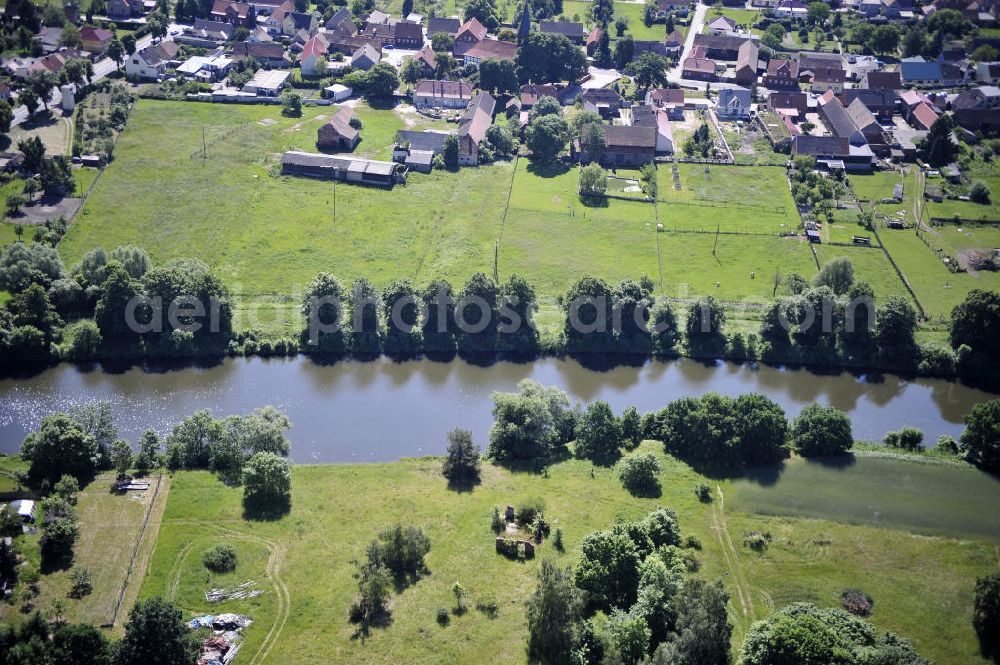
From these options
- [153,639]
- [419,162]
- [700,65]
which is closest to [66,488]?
[153,639]

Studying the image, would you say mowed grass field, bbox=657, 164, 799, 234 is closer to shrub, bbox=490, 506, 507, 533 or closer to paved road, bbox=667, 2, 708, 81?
paved road, bbox=667, 2, 708, 81

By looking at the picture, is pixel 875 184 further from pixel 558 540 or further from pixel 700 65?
pixel 558 540

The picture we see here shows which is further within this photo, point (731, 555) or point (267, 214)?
point (267, 214)

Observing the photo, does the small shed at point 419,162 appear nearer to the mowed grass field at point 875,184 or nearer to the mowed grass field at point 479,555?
the mowed grass field at point 875,184

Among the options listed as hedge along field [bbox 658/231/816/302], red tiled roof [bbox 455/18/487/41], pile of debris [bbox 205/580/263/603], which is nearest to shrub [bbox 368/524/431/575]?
pile of debris [bbox 205/580/263/603]

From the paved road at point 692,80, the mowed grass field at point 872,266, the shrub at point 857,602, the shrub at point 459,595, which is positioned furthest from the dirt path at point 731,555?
the paved road at point 692,80

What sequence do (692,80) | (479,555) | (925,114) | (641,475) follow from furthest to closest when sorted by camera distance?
(692,80) → (925,114) → (641,475) → (479,555)

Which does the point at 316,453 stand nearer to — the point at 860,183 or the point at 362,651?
the point at 362,651
